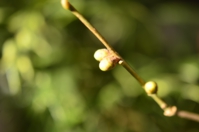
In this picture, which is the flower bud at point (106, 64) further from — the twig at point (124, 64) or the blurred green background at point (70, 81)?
the blurred green background at point (70, 81)

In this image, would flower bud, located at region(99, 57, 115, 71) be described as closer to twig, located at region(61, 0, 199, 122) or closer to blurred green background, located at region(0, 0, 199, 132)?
twig, located at region(61, 0, 199, 122)

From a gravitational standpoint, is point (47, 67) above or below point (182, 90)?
above

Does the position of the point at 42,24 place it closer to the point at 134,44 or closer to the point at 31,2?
the point at 31,2

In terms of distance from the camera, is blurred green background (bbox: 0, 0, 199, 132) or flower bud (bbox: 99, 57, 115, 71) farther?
blurred green background (bbox: 0, 0, 199, 132)

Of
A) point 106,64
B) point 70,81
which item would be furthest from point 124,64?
point 70,81

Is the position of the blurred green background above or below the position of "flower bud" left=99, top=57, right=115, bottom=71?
below

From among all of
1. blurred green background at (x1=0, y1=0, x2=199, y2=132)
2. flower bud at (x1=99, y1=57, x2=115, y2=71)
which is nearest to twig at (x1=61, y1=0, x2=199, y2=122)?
flower bud at (x1=99, y1=57, x2=115, y2=71)

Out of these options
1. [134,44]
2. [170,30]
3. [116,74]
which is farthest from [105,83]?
[170,30]

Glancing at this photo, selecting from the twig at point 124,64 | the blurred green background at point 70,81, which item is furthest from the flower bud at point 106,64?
the blurred green background at point 70,81
